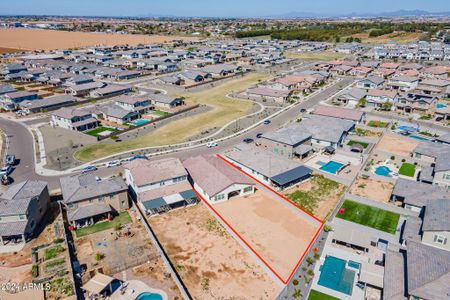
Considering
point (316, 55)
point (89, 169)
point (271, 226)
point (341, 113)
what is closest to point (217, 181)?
point (271, 226)

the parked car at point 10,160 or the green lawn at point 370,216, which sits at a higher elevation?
the parked car at point 10,160

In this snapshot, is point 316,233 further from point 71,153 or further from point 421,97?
point 421,97

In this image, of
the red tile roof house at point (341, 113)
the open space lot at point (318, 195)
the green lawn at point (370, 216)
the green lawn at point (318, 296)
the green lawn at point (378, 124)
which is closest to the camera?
the green lawn at point (318, 296)

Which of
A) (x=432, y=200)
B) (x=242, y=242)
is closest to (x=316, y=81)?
(x=432, y=200)

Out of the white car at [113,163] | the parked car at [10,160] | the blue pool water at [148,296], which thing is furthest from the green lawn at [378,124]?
the parked car at [10,160]

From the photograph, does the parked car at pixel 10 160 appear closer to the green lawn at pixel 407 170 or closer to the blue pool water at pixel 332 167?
the blue pool water at pixel 332 167

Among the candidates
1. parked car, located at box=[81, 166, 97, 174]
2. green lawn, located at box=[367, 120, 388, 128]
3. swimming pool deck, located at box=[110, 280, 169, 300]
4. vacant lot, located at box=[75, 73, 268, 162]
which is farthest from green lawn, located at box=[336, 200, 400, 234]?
parked car, located at box=[81, 166, 97, 174]
